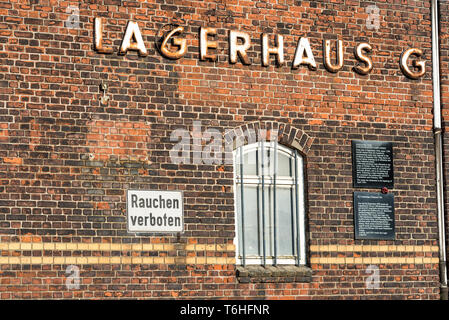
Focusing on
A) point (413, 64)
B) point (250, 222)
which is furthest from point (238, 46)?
point (413, 64)

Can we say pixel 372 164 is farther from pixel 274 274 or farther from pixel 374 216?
pixel 274 274

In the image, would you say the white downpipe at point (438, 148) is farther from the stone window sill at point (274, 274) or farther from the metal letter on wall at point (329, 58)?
the stone window sill at point (274, 274)

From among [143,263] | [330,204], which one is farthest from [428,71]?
[143,263]

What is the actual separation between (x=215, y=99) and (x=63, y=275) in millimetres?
3137

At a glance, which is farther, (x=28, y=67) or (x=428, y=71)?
(x=428, y=71)

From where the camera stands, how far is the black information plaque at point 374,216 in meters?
12.6

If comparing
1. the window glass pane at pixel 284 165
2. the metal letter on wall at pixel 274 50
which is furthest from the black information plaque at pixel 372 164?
the metal letter on wall at pixel 274 50

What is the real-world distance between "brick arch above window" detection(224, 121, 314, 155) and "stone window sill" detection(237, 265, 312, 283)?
5.39 ft

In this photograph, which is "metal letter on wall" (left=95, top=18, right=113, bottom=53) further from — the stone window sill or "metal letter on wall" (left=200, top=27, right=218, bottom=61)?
the stone window sill

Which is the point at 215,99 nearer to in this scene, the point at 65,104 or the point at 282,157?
the point at 282,157

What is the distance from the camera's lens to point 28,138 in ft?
36.4

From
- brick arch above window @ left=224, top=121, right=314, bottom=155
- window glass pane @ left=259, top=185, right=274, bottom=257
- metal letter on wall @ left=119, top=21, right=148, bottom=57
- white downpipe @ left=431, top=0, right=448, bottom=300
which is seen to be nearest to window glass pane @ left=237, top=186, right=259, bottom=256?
window glass pane @ left=259, top=185, right=274, bottom=257

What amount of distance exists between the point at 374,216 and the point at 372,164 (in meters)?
0.75

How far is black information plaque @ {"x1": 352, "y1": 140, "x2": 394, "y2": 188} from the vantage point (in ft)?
41.7
